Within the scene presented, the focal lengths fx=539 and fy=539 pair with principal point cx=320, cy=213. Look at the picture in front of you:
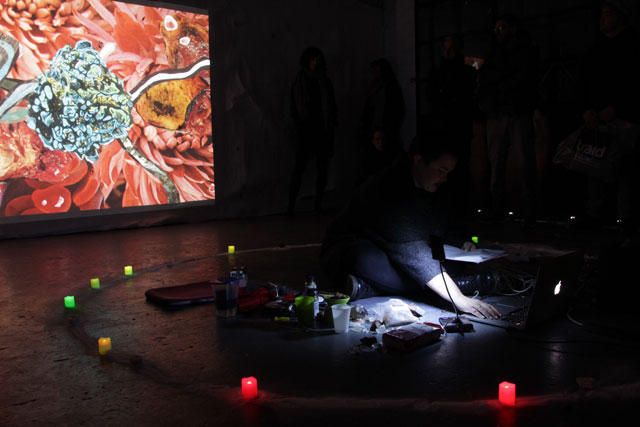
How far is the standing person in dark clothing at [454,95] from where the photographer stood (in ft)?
18.5

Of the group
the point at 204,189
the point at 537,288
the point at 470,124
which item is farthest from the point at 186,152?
the point at 537,288

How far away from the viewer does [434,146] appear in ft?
7.87

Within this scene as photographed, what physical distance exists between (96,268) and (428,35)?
5540mm

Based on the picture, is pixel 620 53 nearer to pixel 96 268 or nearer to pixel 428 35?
pixel 428 35

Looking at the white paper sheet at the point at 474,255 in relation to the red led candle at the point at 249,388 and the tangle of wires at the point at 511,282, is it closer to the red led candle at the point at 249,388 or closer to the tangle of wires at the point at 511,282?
the tangle of wires at the point at 511,282

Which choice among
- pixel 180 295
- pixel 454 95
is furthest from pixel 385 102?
pixel 180 295

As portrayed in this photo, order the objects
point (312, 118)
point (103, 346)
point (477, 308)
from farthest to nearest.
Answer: point (312, 118) < point (477, 308) < point (103, 346)

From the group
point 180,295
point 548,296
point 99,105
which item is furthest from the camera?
point 99,105

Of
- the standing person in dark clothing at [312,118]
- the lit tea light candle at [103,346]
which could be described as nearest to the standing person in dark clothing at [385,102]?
the standing person in dark clothing at [312,118]

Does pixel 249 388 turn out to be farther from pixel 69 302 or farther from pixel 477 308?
pixel 69 302

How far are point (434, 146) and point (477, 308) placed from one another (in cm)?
73

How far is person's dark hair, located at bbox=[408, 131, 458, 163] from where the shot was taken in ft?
7.83

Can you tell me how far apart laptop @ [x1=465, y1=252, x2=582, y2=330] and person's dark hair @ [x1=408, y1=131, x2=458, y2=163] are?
0.63 m

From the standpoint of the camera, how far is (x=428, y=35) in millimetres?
7426
